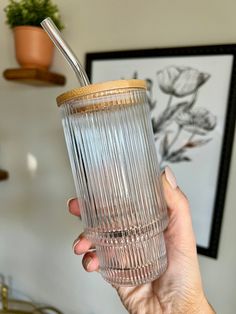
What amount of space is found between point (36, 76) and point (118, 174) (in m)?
0.67

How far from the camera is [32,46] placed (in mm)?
1019

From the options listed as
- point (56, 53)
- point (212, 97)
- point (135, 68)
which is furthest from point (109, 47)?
point (212, 97)

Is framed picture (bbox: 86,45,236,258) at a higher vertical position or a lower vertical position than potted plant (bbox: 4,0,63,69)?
lower

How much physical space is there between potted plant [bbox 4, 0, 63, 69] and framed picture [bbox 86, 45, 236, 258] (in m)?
0.28

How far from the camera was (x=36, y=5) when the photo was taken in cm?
100

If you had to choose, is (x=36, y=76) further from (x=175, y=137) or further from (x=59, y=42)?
(x=59, y=42)

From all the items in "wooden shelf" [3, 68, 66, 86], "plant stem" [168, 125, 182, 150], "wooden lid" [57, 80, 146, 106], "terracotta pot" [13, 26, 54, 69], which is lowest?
"plant stem" [168, 125, 182, 150]

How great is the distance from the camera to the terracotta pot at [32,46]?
1.00m

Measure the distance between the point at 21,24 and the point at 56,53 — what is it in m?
0.14

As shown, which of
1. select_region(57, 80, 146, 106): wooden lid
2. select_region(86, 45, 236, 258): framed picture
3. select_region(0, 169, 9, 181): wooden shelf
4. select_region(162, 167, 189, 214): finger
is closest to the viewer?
select_region(57, 80, 146, 106): wooden lid

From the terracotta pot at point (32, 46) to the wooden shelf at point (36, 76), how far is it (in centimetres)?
3

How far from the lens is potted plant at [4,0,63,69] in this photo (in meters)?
1.00

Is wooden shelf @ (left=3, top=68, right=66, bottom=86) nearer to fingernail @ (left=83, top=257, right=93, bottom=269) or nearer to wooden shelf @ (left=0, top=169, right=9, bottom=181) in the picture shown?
wooden shelf @ (left=0, top=169, right=9, bottom=181)

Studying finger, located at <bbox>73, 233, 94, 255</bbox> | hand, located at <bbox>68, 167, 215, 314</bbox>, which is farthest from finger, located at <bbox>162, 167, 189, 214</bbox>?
finger, located at <bbox>73, 233, 94, 255</bbox>
